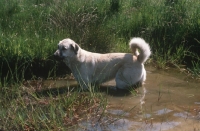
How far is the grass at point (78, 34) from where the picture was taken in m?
6.03

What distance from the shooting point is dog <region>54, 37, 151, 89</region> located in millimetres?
6605

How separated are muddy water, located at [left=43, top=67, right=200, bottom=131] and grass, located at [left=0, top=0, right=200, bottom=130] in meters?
0.35

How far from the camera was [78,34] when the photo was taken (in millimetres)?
7918

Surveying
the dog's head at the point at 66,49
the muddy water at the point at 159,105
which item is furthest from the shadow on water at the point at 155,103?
the dog's head at the point at 66,49

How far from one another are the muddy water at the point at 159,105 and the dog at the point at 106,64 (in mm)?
298

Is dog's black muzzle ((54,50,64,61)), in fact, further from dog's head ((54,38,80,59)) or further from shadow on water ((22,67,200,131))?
shadow on water ((22,67,200,131))

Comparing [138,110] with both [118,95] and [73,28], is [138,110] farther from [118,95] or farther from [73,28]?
[73,28]

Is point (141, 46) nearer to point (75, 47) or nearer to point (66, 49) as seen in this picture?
point (75, 47)

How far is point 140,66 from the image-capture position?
21.9ft

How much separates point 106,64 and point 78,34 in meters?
1.36

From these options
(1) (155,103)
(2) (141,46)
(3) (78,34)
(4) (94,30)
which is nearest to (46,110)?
(1) (155,103)

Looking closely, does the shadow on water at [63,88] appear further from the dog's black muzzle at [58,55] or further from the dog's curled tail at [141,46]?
the dog's curled tail at [141,46]

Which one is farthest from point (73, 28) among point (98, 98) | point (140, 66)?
point (98, 98)

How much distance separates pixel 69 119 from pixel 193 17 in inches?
175
